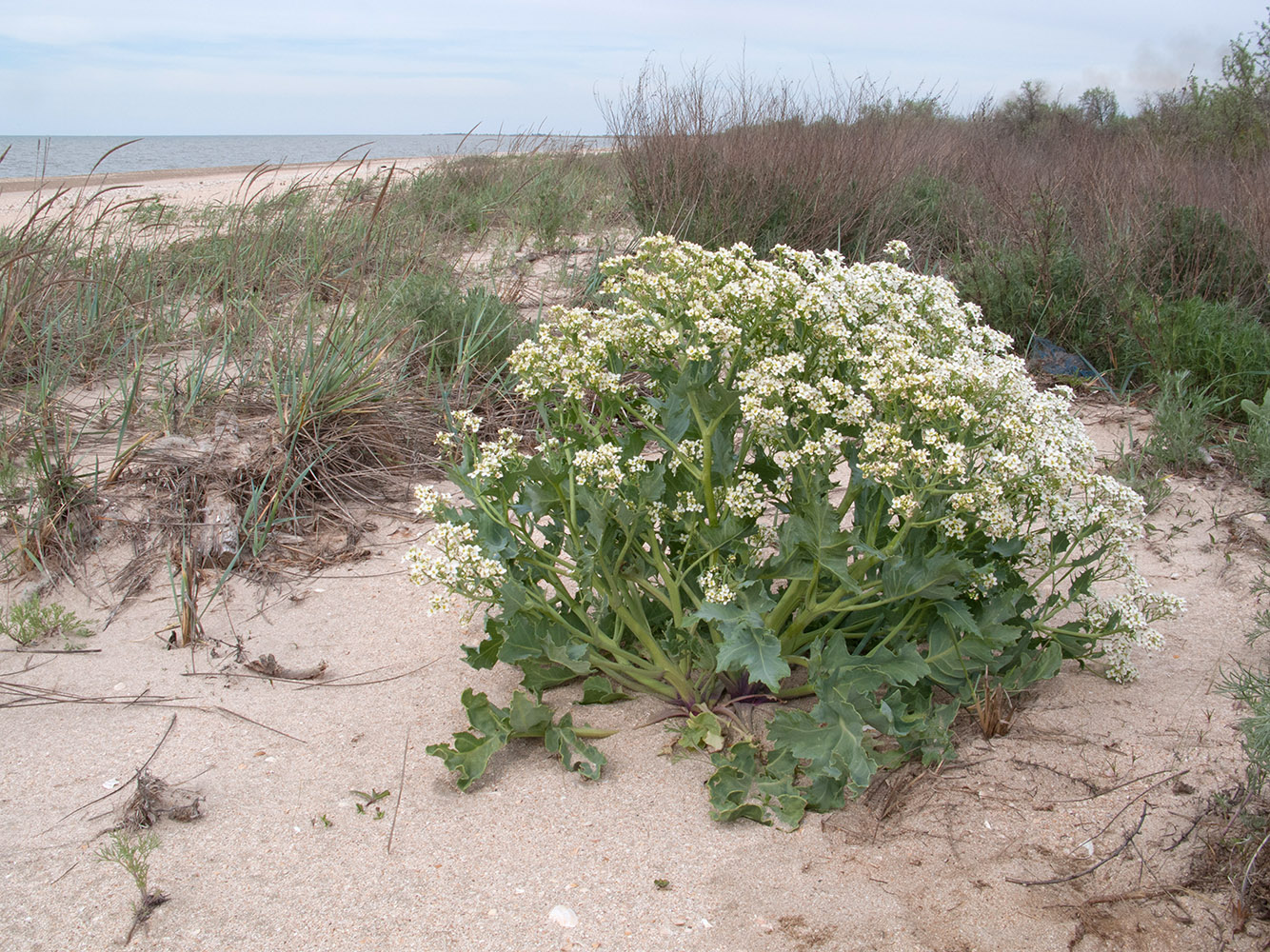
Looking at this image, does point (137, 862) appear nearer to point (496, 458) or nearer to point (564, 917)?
point (564, 917)

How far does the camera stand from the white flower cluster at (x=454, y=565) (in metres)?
2.21

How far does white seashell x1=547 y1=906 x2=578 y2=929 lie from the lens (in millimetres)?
1953

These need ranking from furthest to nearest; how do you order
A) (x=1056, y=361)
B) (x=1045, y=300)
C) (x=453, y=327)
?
(x=1045, y=300) < (x=1056, y=361) < (x=453, y=327)

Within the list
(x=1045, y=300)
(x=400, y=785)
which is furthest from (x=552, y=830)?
(x=1045, y=300)

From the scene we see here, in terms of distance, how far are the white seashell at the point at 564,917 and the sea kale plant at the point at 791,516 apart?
0.46m

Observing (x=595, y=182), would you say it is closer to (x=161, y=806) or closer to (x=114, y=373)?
(x=114, y=373)

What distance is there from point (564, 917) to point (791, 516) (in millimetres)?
1054

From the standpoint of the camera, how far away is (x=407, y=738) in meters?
2.65

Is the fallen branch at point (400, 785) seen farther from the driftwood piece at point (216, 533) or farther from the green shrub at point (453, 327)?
the green shrub at point (453, 327)

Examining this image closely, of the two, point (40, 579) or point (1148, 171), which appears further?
point (1148, 171)

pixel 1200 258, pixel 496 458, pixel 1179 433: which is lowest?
→ pixel 1179 433

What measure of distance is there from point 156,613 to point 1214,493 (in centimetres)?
441

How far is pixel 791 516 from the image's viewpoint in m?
2.24

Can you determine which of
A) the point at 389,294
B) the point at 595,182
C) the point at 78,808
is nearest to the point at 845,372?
the point at 78,808
